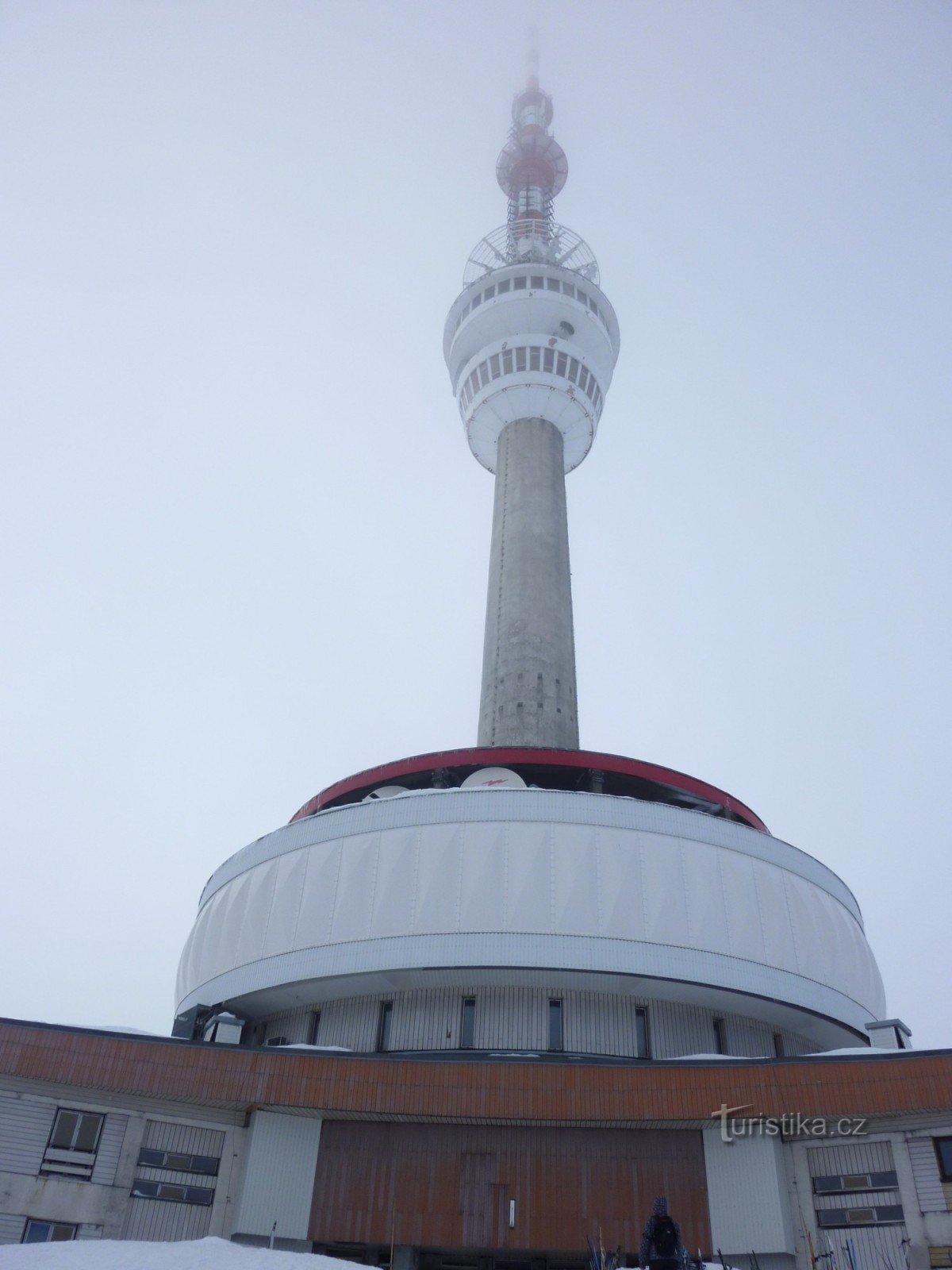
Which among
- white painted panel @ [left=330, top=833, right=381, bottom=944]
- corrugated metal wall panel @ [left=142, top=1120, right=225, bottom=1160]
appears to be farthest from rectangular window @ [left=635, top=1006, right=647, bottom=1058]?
corrugated metal wall panel @ [left=142, top=1120, right=225, bottom=1160]

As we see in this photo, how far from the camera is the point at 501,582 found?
65938 mm

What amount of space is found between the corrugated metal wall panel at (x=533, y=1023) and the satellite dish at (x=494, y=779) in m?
8.84

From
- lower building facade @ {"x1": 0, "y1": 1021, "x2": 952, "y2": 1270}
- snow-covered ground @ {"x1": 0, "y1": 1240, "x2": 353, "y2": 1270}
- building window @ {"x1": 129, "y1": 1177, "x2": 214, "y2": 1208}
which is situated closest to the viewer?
snow-covered ground @ {"x1": 0, "y1": 1240, "x2": 353, "y2": 1270}

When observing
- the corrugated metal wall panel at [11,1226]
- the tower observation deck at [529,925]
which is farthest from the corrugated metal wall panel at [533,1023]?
the corrugated metal wall panel at [11,1226]

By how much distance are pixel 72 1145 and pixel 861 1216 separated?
2329 centimetres

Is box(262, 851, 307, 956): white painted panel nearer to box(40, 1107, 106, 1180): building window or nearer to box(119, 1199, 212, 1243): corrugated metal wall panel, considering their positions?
box(40, 1107, 106, 1180): building window

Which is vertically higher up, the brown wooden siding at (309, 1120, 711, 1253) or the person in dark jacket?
the brown wooden siding at (309, 1120, 711, 1253)

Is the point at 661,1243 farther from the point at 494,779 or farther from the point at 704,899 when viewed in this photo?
the point at 494,779

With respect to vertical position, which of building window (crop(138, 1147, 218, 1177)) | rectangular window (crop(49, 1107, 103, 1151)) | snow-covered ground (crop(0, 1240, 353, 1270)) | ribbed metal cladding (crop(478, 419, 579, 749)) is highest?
ribbed metal cladding (crop(478, 419, 579, 749))

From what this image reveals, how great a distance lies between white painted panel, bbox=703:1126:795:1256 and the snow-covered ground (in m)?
16.3

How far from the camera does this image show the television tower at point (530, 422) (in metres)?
60.6

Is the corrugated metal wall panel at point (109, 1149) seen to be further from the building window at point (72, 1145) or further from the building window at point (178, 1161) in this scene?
the building window at point (178, 1161)

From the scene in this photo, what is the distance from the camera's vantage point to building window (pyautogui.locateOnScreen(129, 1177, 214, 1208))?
3044cm

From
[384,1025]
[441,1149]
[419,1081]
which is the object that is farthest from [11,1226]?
[384,1025]
